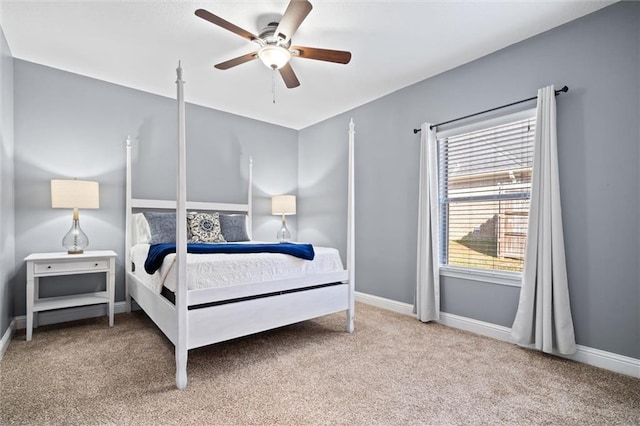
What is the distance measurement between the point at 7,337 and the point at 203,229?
178 centimetres

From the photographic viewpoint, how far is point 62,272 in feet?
9.20

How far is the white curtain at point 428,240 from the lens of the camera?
316 cm

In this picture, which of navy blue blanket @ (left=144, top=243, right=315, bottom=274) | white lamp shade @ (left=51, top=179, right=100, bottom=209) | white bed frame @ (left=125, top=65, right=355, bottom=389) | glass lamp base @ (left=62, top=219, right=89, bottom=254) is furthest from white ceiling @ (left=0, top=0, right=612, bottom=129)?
navy blue blanket @ (left=144, top=243, right=315, bottom=274)

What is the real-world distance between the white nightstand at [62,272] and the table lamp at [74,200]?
0.60ft

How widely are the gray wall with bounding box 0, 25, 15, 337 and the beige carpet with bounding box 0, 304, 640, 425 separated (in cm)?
38

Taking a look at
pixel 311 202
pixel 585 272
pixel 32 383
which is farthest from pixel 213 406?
pixel 311 202

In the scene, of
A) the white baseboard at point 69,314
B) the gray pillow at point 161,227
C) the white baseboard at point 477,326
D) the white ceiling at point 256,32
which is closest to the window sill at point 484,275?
the white baseboard at point 477,326

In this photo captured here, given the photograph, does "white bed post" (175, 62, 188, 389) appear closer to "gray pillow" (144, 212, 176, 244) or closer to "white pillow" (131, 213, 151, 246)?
"gray pillow" (144, 212, 176, 244)

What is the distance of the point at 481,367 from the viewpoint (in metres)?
2.21

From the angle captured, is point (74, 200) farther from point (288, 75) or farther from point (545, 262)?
point (545, 262)

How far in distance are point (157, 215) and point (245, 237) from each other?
40.2 inches

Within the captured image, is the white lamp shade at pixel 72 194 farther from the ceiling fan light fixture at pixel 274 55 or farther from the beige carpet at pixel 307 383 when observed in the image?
the ceiling fan light fixture at pixel 274 55

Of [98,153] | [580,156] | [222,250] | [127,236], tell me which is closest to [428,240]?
[580,156]

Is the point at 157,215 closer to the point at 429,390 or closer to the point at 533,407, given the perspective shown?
the point at 429,390
